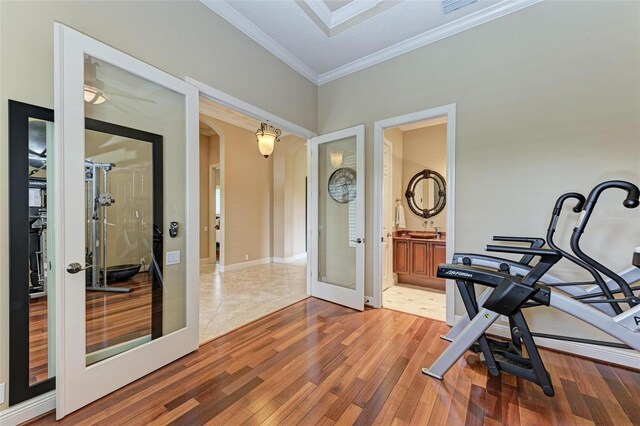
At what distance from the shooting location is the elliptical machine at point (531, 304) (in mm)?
1649

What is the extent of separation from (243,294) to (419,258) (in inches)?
118

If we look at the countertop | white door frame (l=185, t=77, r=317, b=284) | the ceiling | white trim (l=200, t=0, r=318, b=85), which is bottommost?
the countertop

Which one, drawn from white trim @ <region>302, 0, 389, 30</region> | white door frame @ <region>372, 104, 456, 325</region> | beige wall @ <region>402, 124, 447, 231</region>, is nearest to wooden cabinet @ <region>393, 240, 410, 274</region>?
beige wall @ <region>402, 124, 447, 231</region>

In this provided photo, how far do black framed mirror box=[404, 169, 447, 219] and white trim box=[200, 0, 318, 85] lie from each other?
9.14 ft

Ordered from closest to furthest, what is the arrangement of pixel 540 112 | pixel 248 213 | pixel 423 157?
pixel 540 112 → pixel 423 157 → pixel 248 213

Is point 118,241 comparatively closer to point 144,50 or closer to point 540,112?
point 144,50

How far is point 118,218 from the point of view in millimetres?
2055

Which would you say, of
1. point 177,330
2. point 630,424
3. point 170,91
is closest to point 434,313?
point 630,424

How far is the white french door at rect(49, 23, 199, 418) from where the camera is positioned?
160 cm

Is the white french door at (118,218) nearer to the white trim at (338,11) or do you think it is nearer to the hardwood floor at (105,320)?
the hardwood floor at (105,320)

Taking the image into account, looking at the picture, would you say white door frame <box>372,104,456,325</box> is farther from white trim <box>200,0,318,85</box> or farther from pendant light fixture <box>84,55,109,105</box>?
pendant light fixture <box>84,55,109,105</box>

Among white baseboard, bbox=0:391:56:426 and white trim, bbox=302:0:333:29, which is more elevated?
white trim, bbox=302:0:333:29

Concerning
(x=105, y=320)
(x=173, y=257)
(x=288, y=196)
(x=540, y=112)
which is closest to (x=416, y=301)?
(x=540, y=112)

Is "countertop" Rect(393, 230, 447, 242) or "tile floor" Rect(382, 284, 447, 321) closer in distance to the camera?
"tile floor" Rect(382, 284, 447, 321)
